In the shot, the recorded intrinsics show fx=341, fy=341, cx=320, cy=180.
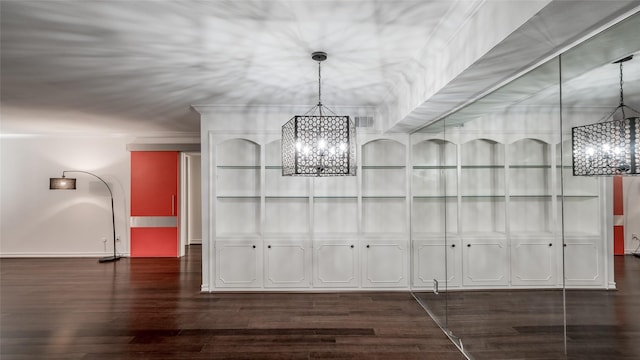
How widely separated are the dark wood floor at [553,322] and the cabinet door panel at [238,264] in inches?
103

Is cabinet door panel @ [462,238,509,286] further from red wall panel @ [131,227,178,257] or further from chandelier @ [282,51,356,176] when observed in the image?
red wall panel @ [131,227,178,257]

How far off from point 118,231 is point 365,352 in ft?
20.6

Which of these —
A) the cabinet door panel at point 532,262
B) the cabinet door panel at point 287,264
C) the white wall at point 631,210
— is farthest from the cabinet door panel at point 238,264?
the white wall at point 631,210

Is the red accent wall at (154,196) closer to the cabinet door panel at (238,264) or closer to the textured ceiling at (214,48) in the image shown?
the textured ceiling at (214,48)

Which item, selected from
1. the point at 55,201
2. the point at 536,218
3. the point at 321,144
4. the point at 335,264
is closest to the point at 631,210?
the point at 536,218

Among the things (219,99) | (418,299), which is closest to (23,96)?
(219,99)

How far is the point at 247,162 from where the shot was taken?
5070 mm

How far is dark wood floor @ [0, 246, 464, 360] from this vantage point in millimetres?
3010

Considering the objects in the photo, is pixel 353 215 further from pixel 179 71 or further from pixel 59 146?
pixel 59 146

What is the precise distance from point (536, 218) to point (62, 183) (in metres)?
8.07

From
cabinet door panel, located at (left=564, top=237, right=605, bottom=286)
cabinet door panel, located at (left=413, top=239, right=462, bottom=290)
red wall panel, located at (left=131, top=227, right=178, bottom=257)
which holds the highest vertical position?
cabinet door panel, located at (left=564, top=237, right=605, bottom=286)

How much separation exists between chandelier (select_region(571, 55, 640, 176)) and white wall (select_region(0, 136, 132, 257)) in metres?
7.70

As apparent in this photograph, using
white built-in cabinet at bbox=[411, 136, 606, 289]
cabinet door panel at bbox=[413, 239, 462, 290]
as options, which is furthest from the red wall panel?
white built-in cabinet at bbox=[411, 136, 606, 289]

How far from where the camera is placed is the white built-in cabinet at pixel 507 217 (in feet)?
5.70
